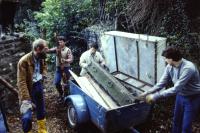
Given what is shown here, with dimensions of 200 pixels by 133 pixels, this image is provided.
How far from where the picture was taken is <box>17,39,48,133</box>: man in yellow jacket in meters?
6.33

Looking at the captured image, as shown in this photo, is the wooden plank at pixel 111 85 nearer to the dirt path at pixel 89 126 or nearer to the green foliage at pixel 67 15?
the dirt path at pixel 89 126

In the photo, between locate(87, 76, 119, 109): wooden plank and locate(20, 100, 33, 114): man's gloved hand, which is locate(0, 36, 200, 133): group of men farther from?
locate(87, 76, 119, 109): wooden plank

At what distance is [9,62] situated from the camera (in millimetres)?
8859

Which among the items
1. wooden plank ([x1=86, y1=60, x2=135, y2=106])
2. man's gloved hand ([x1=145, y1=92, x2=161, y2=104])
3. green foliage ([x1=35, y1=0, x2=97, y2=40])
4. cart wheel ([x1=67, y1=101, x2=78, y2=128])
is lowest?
cart wheel ([x1=67, y1=101, x2=78, y2=128])

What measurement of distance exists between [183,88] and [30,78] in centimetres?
321

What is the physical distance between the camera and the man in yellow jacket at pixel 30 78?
6.33 meters

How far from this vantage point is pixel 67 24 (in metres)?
13.7

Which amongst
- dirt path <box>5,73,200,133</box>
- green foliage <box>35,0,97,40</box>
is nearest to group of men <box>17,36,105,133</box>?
dirt path <box>5,73,200,133</box>

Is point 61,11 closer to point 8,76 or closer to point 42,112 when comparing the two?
point 8,76

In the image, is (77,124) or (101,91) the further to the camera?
(101,91)

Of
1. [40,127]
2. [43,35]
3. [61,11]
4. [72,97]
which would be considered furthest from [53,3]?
[40,127]

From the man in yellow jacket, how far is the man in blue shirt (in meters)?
2.45

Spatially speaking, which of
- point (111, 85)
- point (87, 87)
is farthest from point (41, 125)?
point (111, 85)

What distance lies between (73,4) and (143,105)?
780 centimetres
